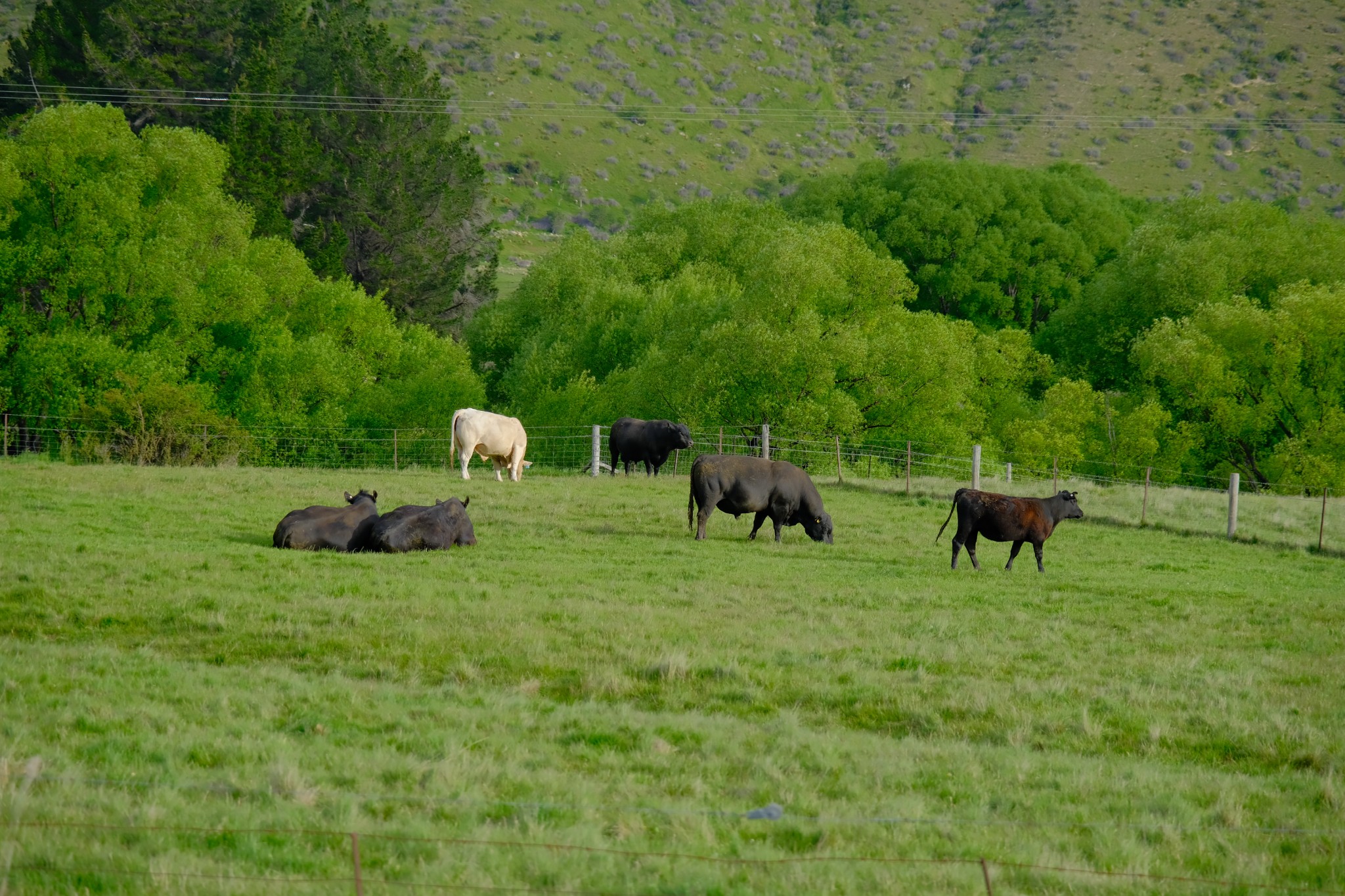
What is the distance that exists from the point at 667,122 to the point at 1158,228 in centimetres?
11269

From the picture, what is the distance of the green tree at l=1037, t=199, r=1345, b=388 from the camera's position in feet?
181

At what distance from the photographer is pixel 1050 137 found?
155 m

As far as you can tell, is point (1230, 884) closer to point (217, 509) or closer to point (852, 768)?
point (852, 768)

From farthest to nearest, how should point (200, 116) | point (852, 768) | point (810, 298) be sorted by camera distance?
point (200, 116) < point (810, 298) < point (852, 768)

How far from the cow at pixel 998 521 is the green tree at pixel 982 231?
46906 mm

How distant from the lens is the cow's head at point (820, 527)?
2161cm

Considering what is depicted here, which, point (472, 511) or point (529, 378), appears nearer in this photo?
point (472, 511)

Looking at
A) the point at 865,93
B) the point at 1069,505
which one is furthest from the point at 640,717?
the point at 865,93

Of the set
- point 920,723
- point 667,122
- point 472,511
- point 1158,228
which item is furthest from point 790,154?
point 920,723

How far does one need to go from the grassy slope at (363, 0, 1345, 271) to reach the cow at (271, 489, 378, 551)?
112 metres

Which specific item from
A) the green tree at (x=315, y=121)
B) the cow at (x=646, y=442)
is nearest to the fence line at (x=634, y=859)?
the cow at (x=646, y=442)

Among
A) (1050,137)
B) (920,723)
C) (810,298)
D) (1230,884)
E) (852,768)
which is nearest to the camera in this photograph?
(1230,884)

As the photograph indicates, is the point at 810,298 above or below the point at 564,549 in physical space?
above

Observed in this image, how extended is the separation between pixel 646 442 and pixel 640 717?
24165mm
